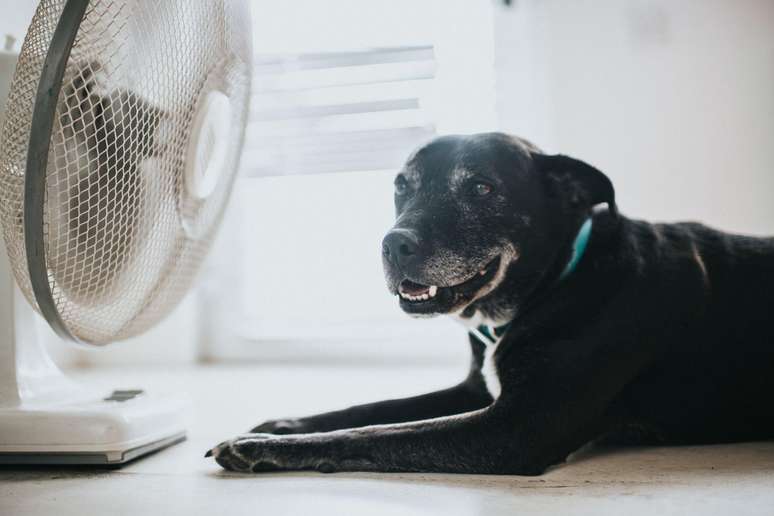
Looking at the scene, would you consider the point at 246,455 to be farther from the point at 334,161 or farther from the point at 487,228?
the point at 334,161

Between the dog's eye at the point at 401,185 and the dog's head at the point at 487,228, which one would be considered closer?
the dog's head at the point at 487,228

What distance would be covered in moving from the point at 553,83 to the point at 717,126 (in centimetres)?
63

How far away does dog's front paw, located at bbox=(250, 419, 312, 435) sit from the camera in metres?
1.37

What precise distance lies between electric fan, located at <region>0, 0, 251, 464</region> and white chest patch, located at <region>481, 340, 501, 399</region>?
0.58 m

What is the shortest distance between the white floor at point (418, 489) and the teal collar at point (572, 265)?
265mm

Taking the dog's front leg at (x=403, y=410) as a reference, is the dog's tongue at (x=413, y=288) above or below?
above

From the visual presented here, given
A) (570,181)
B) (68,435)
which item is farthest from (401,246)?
(68,435)

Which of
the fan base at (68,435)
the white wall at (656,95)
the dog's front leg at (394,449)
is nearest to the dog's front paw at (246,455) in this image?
the dog's front leg at (394,449)

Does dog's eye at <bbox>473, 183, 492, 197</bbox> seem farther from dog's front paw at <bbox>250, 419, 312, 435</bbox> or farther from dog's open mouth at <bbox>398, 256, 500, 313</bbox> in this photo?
dog's front paw at <bbox>250, 419, 312, 435</bbox>

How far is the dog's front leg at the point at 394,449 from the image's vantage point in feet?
3.65

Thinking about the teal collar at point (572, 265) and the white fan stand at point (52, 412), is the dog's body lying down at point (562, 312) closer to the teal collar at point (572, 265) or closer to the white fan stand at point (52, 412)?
the teal collar at point (572, 265)

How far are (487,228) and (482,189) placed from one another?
0.25ft

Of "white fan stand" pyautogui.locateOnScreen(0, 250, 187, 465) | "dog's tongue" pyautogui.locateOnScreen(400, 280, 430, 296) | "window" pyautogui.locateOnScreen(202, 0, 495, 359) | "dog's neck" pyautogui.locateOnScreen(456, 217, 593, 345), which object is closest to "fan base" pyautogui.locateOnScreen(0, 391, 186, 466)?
"white fan stand" pyautogui.locateOnScreen(0, 250, 187, 465)

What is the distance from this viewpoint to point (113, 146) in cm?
98
